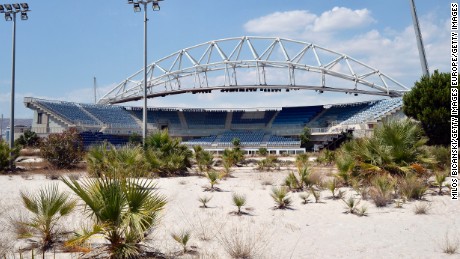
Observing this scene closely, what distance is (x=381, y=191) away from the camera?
461 inches

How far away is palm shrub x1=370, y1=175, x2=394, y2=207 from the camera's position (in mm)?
11195

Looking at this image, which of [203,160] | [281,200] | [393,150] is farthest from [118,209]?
[203,160]

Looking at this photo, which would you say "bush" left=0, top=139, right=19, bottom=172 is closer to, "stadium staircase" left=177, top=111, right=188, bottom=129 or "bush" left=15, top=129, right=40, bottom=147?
"bush" left=15, top=129, right=40, bottom=147

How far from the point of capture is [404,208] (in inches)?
429

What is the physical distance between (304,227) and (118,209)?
16.4 ft

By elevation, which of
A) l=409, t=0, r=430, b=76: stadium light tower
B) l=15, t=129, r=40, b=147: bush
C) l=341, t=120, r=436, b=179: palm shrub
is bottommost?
l=341, t=120, r=436, b=179: palm shrub

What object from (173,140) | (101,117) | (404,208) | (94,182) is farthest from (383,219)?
(101,117)

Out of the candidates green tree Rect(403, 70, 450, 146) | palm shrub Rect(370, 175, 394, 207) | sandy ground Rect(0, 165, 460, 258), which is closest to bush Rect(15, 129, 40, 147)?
sandy ground Rect(0, 165, 460, 258)

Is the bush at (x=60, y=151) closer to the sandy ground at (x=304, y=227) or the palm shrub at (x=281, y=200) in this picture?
the sandy ground at (x=304, y=227)

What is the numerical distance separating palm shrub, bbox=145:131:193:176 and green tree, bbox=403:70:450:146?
1552cm

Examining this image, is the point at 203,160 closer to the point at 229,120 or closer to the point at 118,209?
the point at 118,209

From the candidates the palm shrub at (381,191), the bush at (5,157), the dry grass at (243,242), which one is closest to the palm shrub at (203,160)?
the bush at (5,157)

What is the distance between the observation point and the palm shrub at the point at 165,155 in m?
18.3

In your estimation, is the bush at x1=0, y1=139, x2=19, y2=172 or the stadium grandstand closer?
the bush at x1=0, y1=139, x2=19, y2=172
